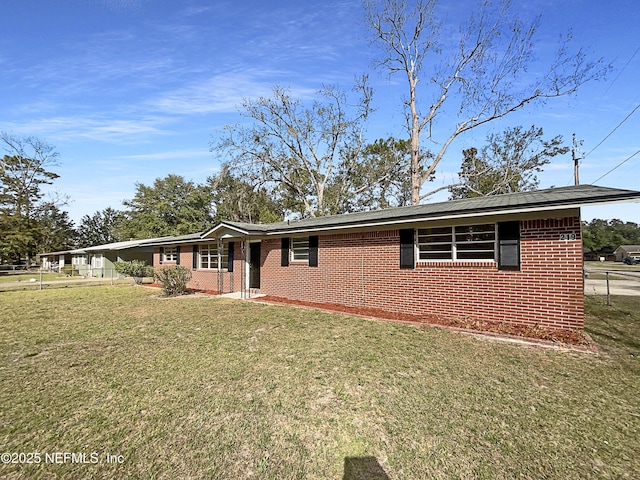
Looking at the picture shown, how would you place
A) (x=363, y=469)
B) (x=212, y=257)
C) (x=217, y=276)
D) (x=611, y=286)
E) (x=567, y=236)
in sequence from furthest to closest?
(x=611, y=286) → (x=212, y=257) → (x=217, y=276) → (x=567, y=236) → (x=363, y=469)

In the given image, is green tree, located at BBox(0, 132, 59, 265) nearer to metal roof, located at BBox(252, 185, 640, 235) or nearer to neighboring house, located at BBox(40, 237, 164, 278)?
neighboring house, located at BBox(40, 237, 164, 278)

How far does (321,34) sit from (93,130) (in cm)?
1006

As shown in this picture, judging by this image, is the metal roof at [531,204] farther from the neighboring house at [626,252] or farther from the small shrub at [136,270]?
the neighboring house at [626,252]

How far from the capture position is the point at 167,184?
41.8 metres

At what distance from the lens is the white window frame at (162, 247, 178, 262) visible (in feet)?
57.3

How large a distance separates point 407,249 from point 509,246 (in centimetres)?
238

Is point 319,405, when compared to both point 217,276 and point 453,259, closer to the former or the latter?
point 453,259

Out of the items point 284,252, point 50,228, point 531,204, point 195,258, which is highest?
point 50,228

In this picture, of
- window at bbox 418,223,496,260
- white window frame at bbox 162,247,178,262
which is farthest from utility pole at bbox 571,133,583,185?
white window frame at bbox 162,247,178,262

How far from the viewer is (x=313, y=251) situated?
1032 cm

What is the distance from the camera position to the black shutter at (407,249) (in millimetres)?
8031

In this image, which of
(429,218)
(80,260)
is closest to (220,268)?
(429,218)

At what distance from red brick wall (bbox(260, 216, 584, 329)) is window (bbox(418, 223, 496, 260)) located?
0.22 meters

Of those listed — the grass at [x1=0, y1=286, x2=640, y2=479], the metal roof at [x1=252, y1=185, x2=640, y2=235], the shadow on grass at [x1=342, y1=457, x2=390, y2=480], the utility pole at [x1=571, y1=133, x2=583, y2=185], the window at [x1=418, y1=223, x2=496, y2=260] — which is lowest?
the shadow on grass at [x1=342, y1=457, x2=390, y2=480]
